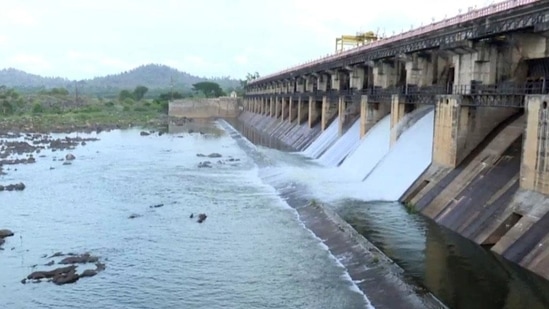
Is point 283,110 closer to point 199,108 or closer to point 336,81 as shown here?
point 336,81

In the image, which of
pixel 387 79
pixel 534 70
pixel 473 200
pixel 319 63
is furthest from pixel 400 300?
pixel 319 63

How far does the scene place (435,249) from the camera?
2242cm

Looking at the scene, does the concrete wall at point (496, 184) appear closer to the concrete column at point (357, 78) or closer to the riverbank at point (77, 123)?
the concrete column at point (357, 78)

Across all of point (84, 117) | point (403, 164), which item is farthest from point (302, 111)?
point (84, 117)

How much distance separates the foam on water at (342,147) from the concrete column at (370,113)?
1336 mm

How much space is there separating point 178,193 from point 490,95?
19.6m

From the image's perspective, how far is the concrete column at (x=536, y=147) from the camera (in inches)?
828

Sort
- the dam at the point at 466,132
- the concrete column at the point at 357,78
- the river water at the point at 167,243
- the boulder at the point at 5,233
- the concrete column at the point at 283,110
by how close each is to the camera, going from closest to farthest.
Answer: the river water at the point at 167,243, the dam at the point at 466,132, the boulder at the point at 5,233, the concrete column at the point at 357,78, the concrete column at the point at 283,110

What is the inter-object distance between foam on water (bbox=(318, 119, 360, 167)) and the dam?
17 centimetres

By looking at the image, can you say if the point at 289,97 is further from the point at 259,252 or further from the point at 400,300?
the point at 400,300

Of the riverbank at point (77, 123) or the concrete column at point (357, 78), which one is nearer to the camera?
the concrete column at point (357, 78)

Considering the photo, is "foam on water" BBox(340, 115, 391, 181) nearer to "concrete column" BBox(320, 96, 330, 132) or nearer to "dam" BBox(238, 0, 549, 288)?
"dam" BBox(238, 0, 549, 288)

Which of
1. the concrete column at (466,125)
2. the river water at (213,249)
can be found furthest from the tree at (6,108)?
the concrete column at (466,125)

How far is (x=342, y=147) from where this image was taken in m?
47.0
